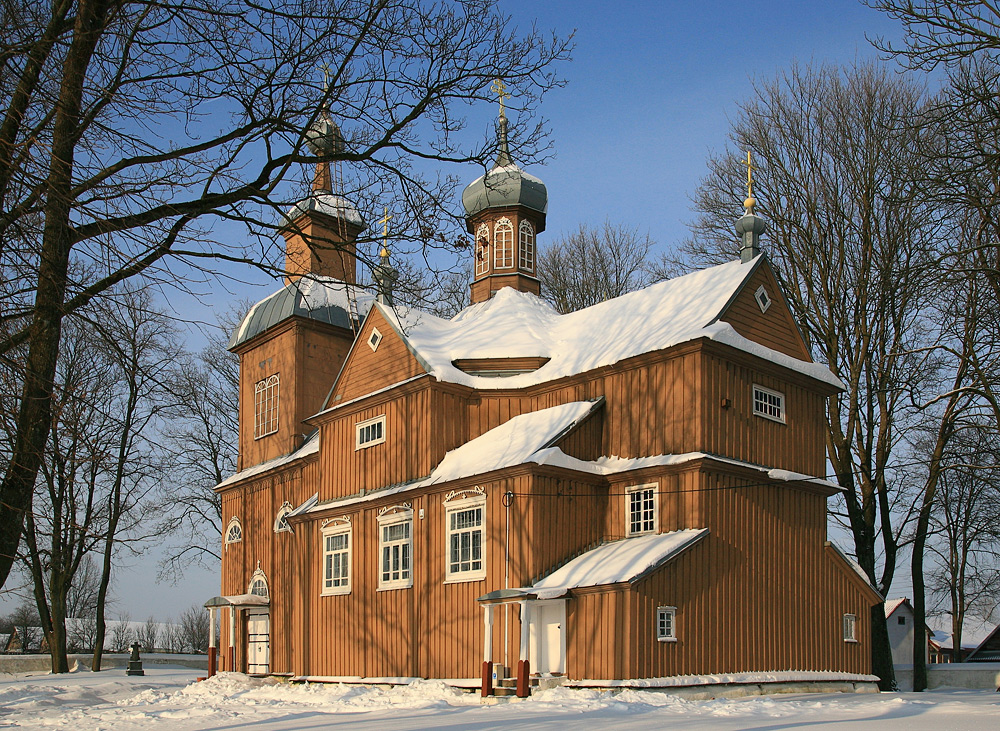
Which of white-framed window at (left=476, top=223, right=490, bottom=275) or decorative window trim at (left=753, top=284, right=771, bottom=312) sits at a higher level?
white-framed window at (left=476, top=223, right=490, bottom=275)

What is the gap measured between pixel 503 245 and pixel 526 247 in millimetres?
674

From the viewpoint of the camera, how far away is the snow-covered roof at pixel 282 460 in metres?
27.2

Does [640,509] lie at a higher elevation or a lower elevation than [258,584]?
higher

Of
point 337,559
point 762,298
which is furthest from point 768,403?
point 337,559

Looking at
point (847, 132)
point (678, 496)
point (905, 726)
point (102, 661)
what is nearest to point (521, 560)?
point (678, 496)

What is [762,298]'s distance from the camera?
2153 centimetres

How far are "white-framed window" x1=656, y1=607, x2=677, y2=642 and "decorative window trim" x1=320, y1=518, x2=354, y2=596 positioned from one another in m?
8.48

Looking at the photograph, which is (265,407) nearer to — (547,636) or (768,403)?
(547,636)

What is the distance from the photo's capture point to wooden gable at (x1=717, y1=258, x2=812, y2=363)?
20.8 m

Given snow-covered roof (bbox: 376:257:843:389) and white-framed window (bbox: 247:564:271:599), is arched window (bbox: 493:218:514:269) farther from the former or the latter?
white-framed window (bbox: 247:564:271:599)

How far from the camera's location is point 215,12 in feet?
25.0

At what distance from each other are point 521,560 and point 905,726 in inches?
341

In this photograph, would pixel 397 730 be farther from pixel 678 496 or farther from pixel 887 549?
pixel 887 549

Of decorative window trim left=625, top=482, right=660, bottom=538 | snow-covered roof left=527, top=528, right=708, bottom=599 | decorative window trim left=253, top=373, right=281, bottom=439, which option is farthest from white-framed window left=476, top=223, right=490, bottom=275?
snow-covered roof left=527, top=528, right=708, bottom=599
